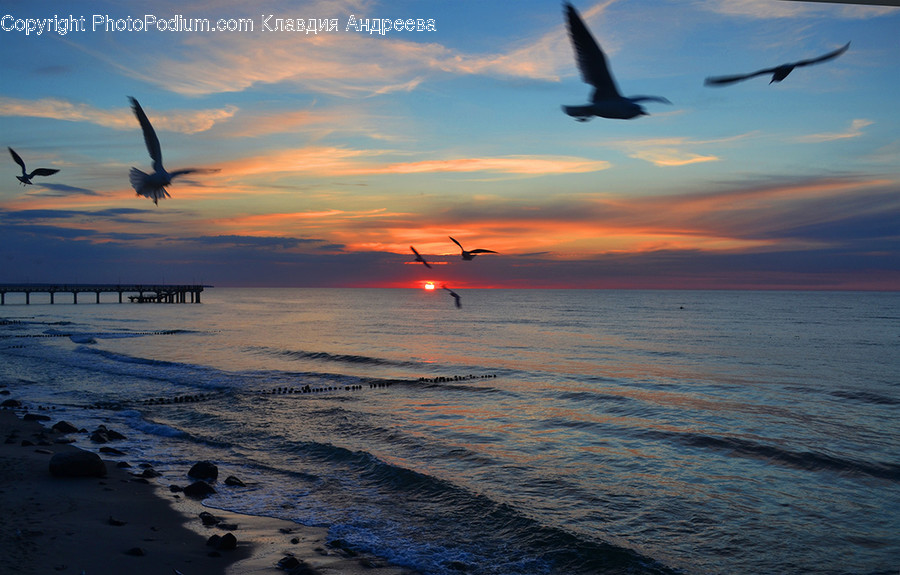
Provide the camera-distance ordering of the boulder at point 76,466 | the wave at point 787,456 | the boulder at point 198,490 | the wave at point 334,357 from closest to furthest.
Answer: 1. the boulder at point 198,490
2. the boulder at point 76,466
3. the wave at point 787,456
4. the wave at point 334,357

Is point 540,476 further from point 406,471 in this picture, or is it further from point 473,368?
point 473,368

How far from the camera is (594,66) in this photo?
508 centimetres

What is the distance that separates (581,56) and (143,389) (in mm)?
21365

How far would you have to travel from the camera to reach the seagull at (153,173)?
6.76 meters

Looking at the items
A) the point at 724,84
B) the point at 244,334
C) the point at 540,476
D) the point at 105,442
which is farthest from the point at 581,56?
the point at 244,334

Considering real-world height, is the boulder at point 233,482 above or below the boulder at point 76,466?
below

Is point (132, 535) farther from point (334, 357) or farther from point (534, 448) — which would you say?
point (334, 357)

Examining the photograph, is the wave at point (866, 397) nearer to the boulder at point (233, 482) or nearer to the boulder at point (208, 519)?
the boulder at point (233, 482)

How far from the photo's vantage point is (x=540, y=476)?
39.5 feet


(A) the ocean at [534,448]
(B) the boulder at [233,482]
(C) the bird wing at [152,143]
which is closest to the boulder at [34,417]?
(A) the ocean at [534,448]

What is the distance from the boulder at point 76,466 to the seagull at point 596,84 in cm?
1017

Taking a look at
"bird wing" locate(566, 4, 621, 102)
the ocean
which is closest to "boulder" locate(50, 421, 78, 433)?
the ocean

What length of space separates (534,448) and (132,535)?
8.53 meters

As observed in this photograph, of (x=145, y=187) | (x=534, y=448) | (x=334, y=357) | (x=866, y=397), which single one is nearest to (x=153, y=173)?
(x=145, y=187)
